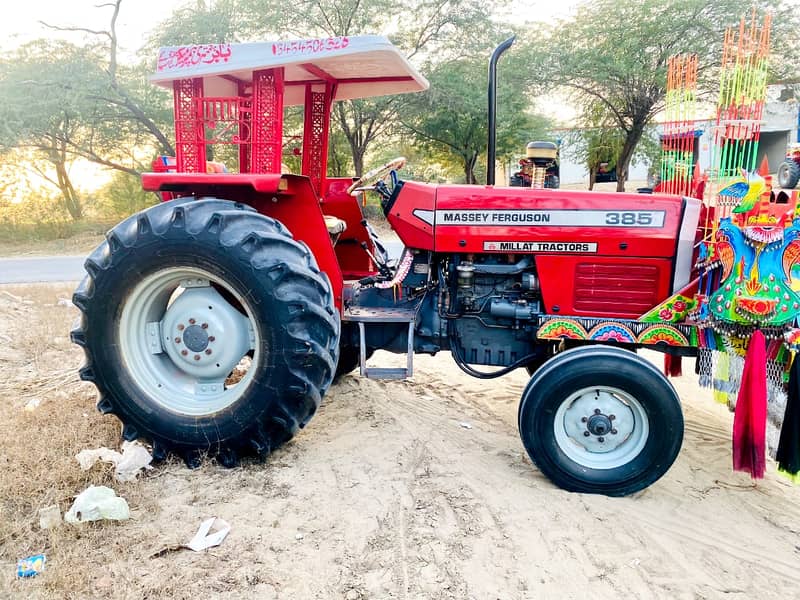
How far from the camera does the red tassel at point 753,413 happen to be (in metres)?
2.78

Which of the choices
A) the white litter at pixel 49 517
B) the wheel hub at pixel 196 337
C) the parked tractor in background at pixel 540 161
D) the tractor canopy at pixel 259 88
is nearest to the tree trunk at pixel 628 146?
the tractor canopy at pixel 259 88

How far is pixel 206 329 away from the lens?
3.27m

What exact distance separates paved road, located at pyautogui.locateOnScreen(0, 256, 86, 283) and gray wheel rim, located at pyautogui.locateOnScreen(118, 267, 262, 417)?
8114 mm

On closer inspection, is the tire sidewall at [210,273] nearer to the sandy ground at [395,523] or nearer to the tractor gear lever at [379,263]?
the sandy ground at [395,523]

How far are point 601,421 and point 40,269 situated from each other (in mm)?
12241

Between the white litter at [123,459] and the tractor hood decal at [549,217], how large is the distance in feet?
6.26

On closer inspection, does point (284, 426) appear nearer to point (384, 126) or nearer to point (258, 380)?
point (258, 380)

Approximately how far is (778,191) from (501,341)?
155 cm

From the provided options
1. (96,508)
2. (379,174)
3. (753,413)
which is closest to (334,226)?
(379,174)

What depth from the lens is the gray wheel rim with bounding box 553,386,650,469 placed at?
116 inches

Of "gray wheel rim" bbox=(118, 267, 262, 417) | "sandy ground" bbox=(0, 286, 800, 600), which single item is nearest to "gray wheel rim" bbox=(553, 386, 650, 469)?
Result: "sandy ground" bbox=(0, 286, 800, 600)

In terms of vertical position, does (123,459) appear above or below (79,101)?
below

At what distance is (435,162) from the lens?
75.0ft

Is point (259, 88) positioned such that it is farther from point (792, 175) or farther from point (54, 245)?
point (54, 245)
